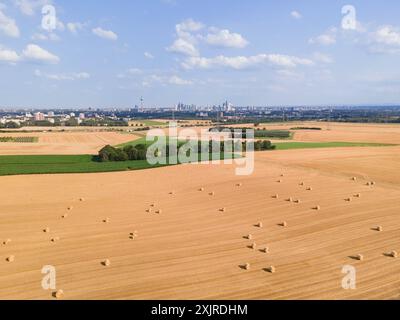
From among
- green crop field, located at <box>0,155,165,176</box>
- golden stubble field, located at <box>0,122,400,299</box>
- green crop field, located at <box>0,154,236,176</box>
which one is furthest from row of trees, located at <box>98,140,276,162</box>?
golden stubble field, located at <box>0,122,400,299</box>

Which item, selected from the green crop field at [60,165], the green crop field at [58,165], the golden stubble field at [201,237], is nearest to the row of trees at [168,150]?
the green crop field at [60,165]

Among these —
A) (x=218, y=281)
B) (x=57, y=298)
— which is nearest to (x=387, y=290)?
(x=218, y=281)

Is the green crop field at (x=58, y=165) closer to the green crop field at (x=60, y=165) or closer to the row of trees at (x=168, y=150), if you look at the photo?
the green crop field at (x=60, y=165)

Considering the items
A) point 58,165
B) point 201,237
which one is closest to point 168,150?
point 58,165

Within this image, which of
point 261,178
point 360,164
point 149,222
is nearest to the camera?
point 149,222

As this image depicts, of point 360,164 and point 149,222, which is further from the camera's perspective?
point 360,164
